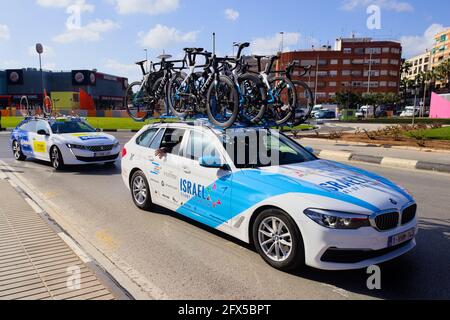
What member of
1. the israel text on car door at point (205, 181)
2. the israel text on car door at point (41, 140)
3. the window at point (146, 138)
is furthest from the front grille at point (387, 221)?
the israel text on car door at point (41, 140)

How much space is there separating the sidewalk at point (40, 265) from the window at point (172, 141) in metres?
1.96

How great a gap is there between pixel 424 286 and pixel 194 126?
3.59 meters

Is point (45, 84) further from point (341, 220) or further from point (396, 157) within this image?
point (341, 220)

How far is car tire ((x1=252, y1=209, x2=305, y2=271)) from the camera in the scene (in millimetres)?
3898

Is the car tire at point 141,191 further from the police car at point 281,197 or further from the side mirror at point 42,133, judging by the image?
the side mirror at point 42,133

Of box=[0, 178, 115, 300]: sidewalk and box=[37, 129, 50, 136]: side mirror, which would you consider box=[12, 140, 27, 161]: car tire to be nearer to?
box=[37, 129, 50, 136]: side mirror

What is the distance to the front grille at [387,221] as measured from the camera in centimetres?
374

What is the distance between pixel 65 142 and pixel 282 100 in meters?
6.87

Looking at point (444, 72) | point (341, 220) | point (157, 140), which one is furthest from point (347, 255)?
point (444, 72)

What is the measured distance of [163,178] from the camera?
5906 millimetres

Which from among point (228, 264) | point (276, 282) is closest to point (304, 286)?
point (276, 282)

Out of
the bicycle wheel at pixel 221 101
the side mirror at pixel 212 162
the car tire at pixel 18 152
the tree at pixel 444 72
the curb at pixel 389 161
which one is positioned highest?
the tree at pixel 444 72

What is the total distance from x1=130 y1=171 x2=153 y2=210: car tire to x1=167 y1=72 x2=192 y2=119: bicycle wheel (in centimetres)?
131

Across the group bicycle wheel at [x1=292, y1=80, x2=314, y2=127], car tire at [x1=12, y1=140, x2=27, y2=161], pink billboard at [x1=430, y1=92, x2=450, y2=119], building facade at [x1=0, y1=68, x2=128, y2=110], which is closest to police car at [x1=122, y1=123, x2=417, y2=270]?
bicycle wheel at [x1=292, y1=80, x2=314, y2=127]
